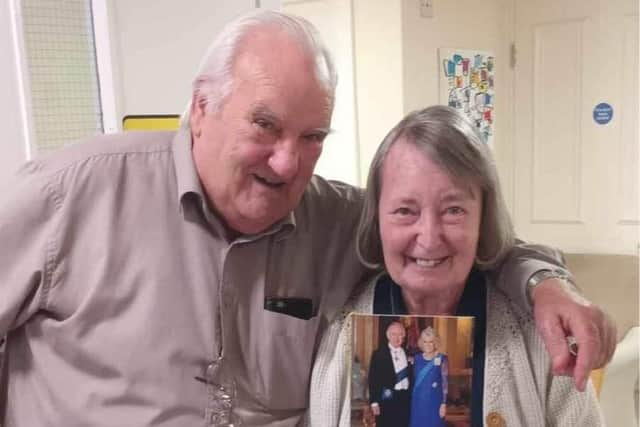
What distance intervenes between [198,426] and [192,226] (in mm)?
323

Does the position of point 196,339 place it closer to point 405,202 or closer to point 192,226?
point 192,226

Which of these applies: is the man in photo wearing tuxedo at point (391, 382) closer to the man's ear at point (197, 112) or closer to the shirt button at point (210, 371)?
the shirt button at point (210, 371)

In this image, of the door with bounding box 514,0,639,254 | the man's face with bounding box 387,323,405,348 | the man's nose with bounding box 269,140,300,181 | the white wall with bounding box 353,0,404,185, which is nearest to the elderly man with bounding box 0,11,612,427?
the man's nose with bounding box 269,140,300,181

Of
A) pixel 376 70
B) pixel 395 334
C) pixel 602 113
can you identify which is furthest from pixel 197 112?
pixel 602 113

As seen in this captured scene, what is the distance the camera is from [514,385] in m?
1.05

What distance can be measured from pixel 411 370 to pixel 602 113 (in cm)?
285

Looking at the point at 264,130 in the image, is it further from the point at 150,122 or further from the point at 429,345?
the point at 150,122

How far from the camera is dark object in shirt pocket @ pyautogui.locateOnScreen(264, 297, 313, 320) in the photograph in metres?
1.15

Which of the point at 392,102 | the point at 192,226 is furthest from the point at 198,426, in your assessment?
the point at 392,102

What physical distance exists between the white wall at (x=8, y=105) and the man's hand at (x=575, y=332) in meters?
1.00

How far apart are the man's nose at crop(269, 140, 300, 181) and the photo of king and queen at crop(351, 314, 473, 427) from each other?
24 centimetres

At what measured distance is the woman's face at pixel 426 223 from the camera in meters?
1.04

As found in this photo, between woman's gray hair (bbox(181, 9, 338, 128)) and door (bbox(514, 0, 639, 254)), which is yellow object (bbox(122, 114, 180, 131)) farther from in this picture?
door (bbox(514, 0, 639, 254))

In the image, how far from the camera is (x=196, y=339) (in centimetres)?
111
